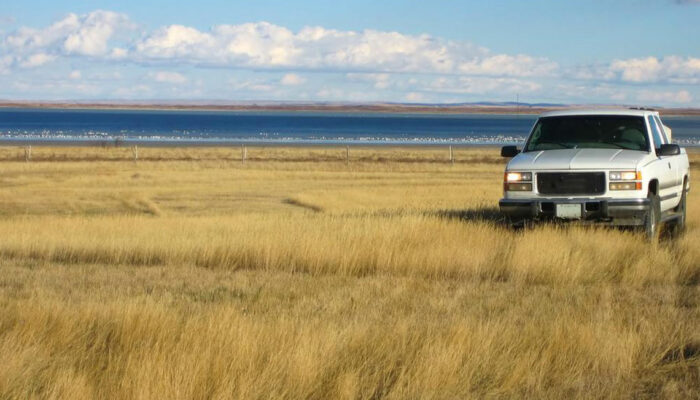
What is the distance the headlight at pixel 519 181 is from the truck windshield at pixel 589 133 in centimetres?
106

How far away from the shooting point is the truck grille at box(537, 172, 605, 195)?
13.6 meters

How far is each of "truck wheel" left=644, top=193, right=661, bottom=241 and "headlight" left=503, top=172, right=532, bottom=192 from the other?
163 centimetres

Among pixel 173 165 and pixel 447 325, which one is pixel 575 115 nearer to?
pixel 447 325

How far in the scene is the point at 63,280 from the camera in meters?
11.1

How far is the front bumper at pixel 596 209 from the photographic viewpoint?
13.4 metres

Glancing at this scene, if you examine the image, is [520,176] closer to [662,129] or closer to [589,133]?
[589,133]

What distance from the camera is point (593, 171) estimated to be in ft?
44.7

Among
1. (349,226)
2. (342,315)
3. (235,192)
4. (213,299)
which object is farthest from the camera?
(235,192)

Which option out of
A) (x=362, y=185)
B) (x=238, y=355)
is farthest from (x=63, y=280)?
(x=362, y=185)

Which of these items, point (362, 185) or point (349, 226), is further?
point (362, 185)

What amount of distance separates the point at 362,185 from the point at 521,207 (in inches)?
760

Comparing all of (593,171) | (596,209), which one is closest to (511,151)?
(593,171)

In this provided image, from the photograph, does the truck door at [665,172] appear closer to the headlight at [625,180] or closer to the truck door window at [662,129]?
the truck door window at [662,129]

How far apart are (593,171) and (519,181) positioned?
3.36ft
